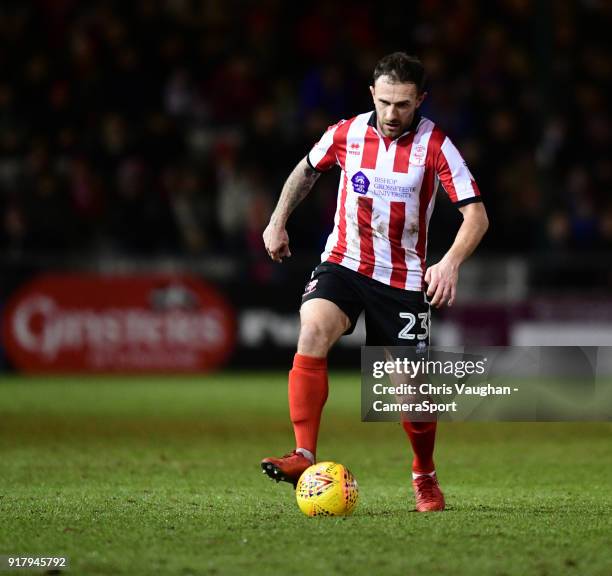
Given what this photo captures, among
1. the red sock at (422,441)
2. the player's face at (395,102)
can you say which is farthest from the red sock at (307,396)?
the player's face at (395,102)

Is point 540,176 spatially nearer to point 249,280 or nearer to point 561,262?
point 561,262

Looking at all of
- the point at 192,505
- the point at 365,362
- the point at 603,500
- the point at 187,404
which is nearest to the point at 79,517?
the point at 192,505

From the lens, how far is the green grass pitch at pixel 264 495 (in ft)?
15.8

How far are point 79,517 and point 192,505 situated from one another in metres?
0.66

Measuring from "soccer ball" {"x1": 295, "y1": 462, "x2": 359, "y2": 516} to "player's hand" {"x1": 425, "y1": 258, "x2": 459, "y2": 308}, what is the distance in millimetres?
887

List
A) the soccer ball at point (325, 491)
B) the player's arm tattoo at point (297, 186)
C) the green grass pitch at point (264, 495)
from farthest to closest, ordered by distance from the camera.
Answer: the player's arm tattoo at point (297, 186) < the soccer ball at point (325, 491) < the green grass pitch at point (264, 495)

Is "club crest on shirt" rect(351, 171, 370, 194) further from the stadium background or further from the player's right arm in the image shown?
the stadium background

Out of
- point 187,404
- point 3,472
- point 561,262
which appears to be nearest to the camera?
point 3,472

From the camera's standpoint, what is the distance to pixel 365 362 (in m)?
6.35

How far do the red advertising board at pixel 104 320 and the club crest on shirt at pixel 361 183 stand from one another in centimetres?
870

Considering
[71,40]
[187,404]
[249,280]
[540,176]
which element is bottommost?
[187,404]

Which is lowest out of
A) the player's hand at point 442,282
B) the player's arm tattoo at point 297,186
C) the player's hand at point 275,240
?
the player's hand at point 442,282

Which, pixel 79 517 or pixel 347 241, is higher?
pixel 347 241

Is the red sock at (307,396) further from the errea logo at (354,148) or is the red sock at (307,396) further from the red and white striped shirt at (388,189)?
the errea logo at (354,148)
